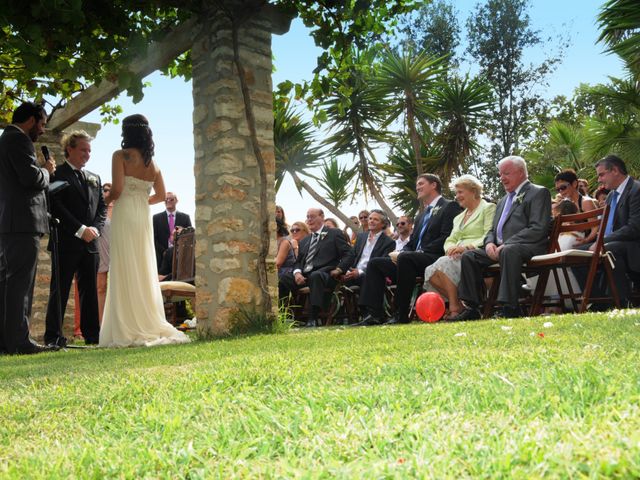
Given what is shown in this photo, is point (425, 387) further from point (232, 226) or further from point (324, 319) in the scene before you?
point (324, 319)

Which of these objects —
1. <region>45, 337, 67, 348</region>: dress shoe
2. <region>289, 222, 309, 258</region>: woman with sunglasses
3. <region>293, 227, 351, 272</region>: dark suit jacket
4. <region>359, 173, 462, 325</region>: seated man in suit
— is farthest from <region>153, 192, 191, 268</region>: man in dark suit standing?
<region>45, 337, 67, 348</region>: dress shoe

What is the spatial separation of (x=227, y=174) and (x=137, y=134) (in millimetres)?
982

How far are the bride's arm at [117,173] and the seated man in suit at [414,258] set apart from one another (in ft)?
9.93

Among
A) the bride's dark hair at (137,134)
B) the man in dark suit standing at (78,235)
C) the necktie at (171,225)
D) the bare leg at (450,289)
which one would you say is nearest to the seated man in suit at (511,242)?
the bare leg at (450,289)

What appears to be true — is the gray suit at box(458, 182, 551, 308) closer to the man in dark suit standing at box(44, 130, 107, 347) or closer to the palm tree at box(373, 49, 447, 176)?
the man in dark suit standing at box(44, 130, 107, 347)

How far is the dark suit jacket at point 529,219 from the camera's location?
695cm

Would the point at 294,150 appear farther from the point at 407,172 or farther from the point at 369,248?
the point at 369,248

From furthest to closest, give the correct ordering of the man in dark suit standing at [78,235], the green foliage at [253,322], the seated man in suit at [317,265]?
1. the seated man in suit at [317,265]
2. the man in dark suit standing at [78,235]
3. the green foliage at [253,322]

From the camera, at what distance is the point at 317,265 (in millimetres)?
10055

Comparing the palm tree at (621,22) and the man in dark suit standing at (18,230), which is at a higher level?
the palm tree at (621,22)

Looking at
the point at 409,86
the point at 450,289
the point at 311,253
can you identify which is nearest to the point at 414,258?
the point at 450,289

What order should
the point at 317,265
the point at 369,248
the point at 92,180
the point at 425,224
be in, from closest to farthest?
the point at 92,180
the point at 425,224
the point at 369,248
the point at 317,265

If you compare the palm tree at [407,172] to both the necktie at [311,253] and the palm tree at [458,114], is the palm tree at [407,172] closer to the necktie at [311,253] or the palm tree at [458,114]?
the palm tree at [458,114]

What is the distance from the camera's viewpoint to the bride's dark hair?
6711 millimetres
